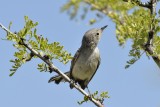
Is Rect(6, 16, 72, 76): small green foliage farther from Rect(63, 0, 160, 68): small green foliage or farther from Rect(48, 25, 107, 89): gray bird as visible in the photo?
Rect(48, 25, 107, 89): gray bird

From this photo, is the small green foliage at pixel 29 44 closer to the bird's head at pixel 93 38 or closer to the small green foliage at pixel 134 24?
the small green foliage at pixel 134 24

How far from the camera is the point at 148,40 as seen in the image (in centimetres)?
332

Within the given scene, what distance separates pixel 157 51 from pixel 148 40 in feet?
0.62

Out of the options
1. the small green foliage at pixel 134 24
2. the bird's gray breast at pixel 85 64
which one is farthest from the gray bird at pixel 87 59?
the small green foliage at pixel 134 24

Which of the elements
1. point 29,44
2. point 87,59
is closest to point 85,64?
point 87,59

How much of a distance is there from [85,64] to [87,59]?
0.11 metres

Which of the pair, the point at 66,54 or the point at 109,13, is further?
the point at 109,13

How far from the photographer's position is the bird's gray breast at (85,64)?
7270 mm

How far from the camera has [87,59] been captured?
23.9 feet

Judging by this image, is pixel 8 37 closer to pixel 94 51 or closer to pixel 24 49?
pixel 24 49

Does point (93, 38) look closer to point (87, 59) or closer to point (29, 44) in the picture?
point (87, 59)

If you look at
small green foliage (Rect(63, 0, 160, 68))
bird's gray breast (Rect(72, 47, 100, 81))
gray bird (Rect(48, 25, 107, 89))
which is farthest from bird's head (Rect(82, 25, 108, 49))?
small green foliage (Rect(63, 0, 160, 68))

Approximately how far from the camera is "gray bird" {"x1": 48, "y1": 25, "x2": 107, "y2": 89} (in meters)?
7.29

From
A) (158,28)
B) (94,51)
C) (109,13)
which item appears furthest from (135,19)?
(94,51)
